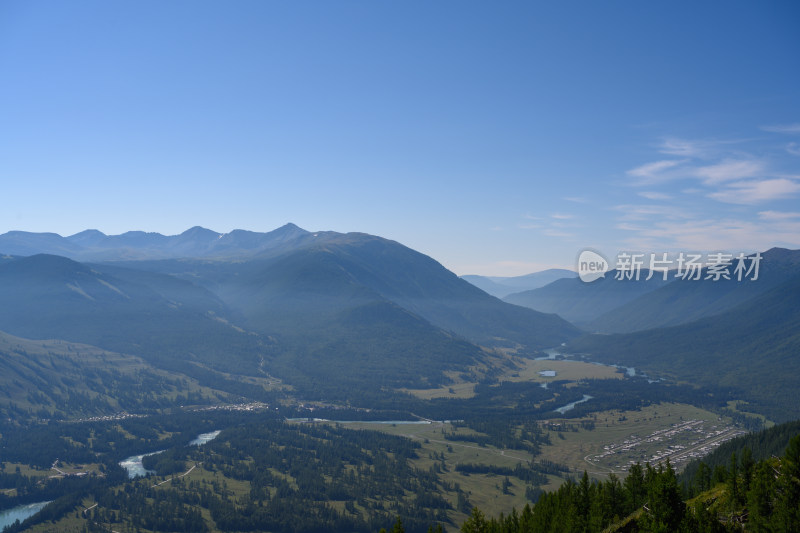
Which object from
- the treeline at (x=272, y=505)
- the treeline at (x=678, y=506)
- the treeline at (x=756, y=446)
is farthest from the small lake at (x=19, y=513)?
the treeline at (x=756, y=446)

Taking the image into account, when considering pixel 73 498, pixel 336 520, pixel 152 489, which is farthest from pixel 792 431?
pixel 73 498

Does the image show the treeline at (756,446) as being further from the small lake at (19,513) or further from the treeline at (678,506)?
the small lake at (19,513)

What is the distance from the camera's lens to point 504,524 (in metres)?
93.7

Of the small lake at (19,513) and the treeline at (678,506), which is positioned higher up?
the treeline at (678,506)

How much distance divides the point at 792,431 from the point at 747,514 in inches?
3881

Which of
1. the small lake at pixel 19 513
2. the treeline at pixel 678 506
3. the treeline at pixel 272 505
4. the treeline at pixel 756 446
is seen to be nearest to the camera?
the treeline at pixel 678 506

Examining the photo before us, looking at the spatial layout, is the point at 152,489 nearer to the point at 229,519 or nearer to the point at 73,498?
the point at 73,498

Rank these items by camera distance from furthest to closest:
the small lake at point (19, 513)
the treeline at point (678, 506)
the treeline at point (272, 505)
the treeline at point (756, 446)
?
1. the small lake at point (19, 513)
2. the treeline at point (272, 505)
3. the treeline at point (756, 446)
4. the treeline at point (678, 506)

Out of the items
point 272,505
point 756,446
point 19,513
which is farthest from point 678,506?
point 19,513

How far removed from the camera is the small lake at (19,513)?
173538 millimetres

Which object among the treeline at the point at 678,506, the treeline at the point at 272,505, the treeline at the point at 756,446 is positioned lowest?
the treeline at the point at 272,505

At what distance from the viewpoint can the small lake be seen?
173538 millimetres

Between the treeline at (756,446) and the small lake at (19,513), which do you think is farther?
the small lake at (19,513)

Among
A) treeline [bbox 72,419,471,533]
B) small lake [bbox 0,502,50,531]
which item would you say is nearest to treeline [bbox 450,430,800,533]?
treeline [bbox 72,419,471,533]
